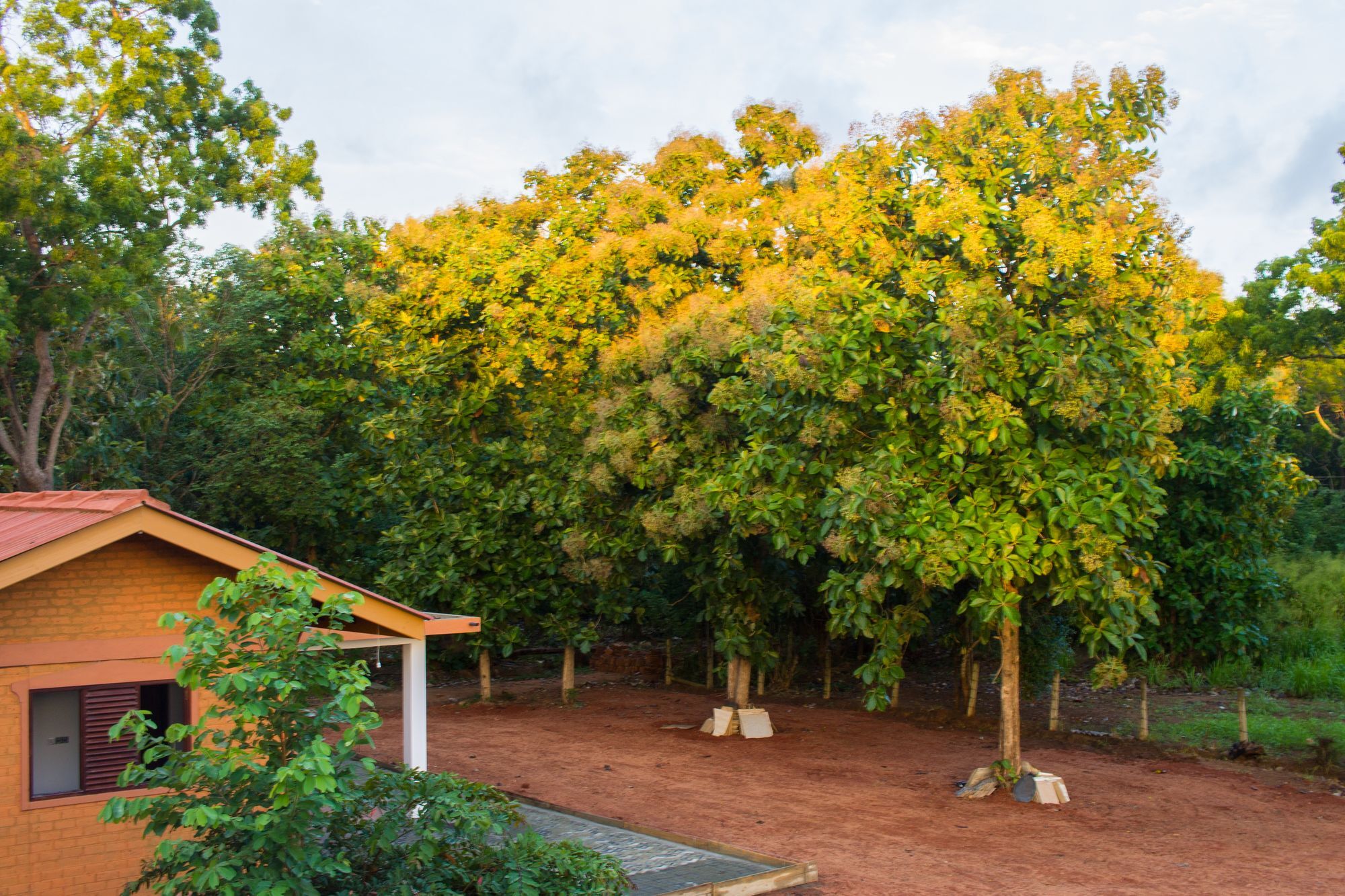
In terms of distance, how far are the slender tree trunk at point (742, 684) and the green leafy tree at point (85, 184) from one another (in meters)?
11.2

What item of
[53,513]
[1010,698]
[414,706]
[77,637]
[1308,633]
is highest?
[53,513]

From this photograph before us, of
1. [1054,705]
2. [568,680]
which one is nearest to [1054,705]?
[1054,705]

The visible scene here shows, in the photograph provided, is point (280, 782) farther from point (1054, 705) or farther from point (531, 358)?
point (1054, 705)

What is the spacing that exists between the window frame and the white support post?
1.74m

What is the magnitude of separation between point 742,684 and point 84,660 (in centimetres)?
988

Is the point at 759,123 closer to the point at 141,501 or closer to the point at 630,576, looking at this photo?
the point at 630,576

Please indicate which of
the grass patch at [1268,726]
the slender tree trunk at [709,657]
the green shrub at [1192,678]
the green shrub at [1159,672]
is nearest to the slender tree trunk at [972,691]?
the grass patch at [1268,726]

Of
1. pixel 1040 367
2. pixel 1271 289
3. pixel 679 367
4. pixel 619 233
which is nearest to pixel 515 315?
pixel 619 233

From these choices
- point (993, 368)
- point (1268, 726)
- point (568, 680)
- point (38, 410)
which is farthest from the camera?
point (568, 680)

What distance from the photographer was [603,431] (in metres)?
16.0

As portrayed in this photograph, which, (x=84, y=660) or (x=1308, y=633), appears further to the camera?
(x=1308, y=633)

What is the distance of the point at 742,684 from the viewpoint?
1653 centimetres

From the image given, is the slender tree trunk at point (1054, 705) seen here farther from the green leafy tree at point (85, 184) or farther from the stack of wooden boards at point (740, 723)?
the green leafy tree at point (85, 184)

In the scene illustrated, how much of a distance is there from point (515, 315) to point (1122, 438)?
8.99 meters
